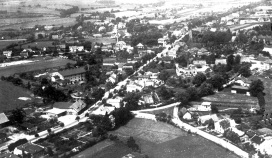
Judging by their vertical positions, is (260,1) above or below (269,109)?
above

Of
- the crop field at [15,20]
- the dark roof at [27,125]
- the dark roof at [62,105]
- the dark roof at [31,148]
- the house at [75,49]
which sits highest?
the crop field at [15,20]

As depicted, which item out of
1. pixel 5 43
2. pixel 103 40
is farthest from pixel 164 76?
pixel 5 43

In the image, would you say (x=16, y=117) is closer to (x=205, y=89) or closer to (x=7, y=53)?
(x=205, y=89)

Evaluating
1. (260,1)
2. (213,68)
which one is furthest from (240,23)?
(213,68)

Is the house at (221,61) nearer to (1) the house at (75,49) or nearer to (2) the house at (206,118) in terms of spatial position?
(2) the house at (206,118)

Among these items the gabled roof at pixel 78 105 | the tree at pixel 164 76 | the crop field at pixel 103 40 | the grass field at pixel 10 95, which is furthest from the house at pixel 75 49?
the gabled roof at pixel 78 105

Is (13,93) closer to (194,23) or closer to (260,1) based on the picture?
(194,23)

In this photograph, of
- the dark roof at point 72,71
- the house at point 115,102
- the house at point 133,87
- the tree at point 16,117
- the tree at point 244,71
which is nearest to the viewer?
the tree at point 16,117
